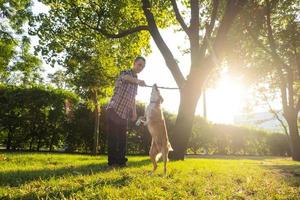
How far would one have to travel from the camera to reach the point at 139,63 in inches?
302

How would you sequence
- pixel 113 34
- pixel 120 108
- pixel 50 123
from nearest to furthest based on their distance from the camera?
pixel 120 108
pixel 113 34
pixel 50 123

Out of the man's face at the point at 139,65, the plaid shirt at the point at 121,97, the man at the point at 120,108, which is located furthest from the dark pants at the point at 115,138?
the man's face at the point at 139,65

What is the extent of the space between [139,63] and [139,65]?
51mm

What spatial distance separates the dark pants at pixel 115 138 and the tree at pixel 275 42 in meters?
14.1

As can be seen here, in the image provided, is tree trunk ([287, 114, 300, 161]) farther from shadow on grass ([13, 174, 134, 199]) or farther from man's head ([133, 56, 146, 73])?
shadow on grass ([13, 174, 134, 199])

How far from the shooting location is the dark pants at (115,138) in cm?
809

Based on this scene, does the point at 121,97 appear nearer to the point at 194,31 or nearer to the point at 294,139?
the point at 194,31

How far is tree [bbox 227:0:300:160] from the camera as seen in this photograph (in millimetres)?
20875

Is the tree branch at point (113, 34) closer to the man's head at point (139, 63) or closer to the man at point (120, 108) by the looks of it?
the man at point (120, 108)

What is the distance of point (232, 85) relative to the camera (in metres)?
29.3

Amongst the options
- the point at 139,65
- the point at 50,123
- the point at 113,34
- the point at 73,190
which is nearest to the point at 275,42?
the point at 113,34

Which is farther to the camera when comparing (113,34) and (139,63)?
(113,34)


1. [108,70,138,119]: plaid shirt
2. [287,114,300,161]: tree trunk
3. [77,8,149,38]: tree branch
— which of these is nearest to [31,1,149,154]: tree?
[77,8,149,38]: tree branch

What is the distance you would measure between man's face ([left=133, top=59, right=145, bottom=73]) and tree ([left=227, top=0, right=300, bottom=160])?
45.5 feet
